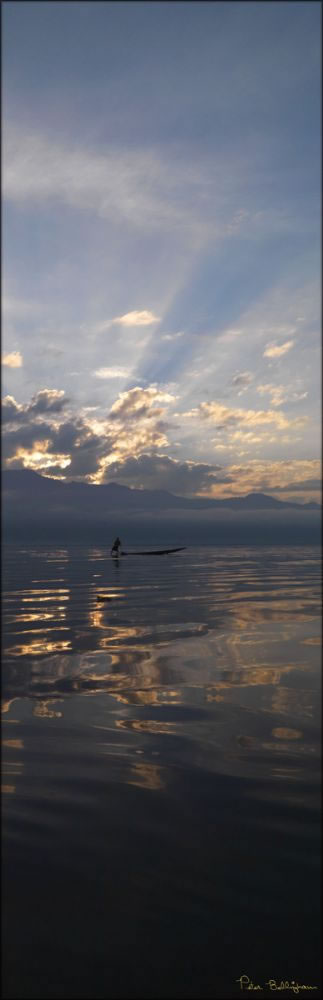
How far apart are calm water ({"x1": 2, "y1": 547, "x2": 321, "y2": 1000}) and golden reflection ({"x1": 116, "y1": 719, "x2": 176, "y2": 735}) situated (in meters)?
0.03

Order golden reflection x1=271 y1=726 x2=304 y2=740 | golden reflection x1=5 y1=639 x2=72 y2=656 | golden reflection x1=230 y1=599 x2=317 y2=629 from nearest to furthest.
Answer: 1. golden reflection x1=271 y1=726 x2=304 y2=740
2. golden reflection x1=5 y1=639 x2=72 y2=656
3. golden reflection x1=230 y1=599 x2=317 y2=629

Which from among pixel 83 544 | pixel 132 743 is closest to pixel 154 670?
pixel 132 743

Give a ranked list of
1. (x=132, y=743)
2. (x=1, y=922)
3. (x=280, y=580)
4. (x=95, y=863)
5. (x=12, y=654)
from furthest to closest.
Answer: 1. (x=280, y=580)
2. (x=12, y=654)
3. (x=132, y=743)
4. (x=95, y=863)
5. (x=1, y=922)

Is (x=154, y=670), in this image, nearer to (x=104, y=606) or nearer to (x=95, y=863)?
(x=95, y=863)

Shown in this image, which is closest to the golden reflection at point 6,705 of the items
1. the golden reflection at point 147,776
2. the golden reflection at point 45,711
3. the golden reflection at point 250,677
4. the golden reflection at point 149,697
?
the golden reflection at point 45,711

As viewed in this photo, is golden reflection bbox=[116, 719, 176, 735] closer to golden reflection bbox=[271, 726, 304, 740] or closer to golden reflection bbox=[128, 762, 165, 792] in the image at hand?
golden reflection bbox=[128, 762, 165, 792]

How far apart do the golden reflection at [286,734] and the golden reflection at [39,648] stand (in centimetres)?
789

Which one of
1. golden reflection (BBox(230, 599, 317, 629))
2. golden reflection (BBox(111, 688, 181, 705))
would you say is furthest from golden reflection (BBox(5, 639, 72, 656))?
golden reflection (BBox(230, 599, 317, 629))

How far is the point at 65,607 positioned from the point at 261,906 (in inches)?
583

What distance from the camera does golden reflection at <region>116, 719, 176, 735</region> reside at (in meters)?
9.75

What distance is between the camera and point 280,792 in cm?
786

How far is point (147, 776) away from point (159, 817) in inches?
38.8

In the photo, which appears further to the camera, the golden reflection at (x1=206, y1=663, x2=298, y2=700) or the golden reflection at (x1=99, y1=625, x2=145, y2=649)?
the golden reflection at (x1=99, y1=625, x2=145, y2=649)

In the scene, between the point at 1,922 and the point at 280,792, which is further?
the point at 280,792
